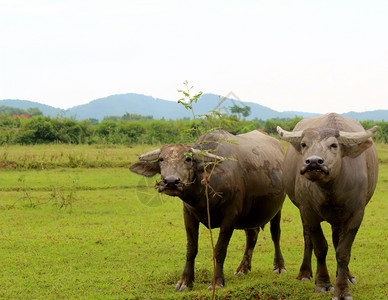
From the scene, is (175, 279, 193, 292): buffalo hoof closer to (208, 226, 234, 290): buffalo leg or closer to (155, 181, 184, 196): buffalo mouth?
(208, 226, 234, 290): buffalo leg

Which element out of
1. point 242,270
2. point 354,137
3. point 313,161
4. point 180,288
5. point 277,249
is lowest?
point 242,270

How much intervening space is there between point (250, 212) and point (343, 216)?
154 centimetres

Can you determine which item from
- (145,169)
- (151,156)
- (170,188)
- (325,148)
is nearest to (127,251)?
(145,169)

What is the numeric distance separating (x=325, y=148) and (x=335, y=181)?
375mm

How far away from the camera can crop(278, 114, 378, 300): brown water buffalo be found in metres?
4.67

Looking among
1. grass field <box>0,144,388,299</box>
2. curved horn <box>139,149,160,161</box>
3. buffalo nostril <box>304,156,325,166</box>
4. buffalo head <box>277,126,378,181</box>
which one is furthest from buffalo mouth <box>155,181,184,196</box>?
buffalo nostril <box>304,156,325,166</box>

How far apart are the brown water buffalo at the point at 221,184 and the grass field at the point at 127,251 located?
46cm

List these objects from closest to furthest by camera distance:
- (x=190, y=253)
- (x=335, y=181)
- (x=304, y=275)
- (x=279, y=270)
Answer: (x=335, y=181) < (x=190, y=253) < (x=304, y=275) < (x=279, y=270)

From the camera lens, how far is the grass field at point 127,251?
227 inches

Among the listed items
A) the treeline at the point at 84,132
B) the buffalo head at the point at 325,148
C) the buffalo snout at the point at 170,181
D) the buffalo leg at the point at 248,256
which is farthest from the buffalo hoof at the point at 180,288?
the treeline at the point at 84,132

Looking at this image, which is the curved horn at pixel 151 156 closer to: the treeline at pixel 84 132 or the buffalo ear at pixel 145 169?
the buffalo ear at pixel 145 169

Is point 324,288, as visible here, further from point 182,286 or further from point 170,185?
point 170,185

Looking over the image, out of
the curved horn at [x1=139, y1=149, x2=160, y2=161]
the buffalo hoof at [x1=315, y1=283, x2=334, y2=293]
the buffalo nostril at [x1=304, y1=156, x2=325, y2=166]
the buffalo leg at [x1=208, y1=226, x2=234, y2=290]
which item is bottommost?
the buffalo hoof at [x1=315, y1=283, x2=334, y2=293]

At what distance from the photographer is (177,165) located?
532 cm
